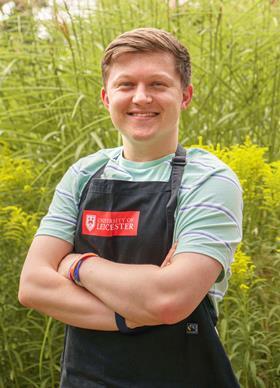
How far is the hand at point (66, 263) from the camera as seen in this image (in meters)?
2.44

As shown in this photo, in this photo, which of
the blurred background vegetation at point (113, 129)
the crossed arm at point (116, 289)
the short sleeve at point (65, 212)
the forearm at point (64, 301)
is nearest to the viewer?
the crossed arm at point (116, 289)

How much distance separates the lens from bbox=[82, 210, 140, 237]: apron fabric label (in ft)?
7.77

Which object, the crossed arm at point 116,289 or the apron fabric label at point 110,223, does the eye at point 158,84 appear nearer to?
the apron fabric label at point 110,223

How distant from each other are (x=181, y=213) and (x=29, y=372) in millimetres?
1802

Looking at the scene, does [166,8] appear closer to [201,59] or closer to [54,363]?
[201,59]

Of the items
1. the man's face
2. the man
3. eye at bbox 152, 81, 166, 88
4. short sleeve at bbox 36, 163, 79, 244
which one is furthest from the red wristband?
eye at bbox 152, 81, 166, 88

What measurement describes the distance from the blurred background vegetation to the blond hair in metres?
0.82

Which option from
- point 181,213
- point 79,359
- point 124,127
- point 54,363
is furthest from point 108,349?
point 54,363

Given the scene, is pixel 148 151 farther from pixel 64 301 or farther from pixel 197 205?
pixel 64 301

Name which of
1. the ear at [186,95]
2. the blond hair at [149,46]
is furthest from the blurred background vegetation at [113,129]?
the blond hair at [149,46]

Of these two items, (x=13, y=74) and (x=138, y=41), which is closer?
(x=138, y=41)

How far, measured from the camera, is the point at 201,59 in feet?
15.1

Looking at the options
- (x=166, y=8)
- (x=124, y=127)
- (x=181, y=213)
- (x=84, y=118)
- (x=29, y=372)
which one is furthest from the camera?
(x=166, y=8)

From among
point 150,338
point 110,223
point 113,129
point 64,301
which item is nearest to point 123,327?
point 150,338
